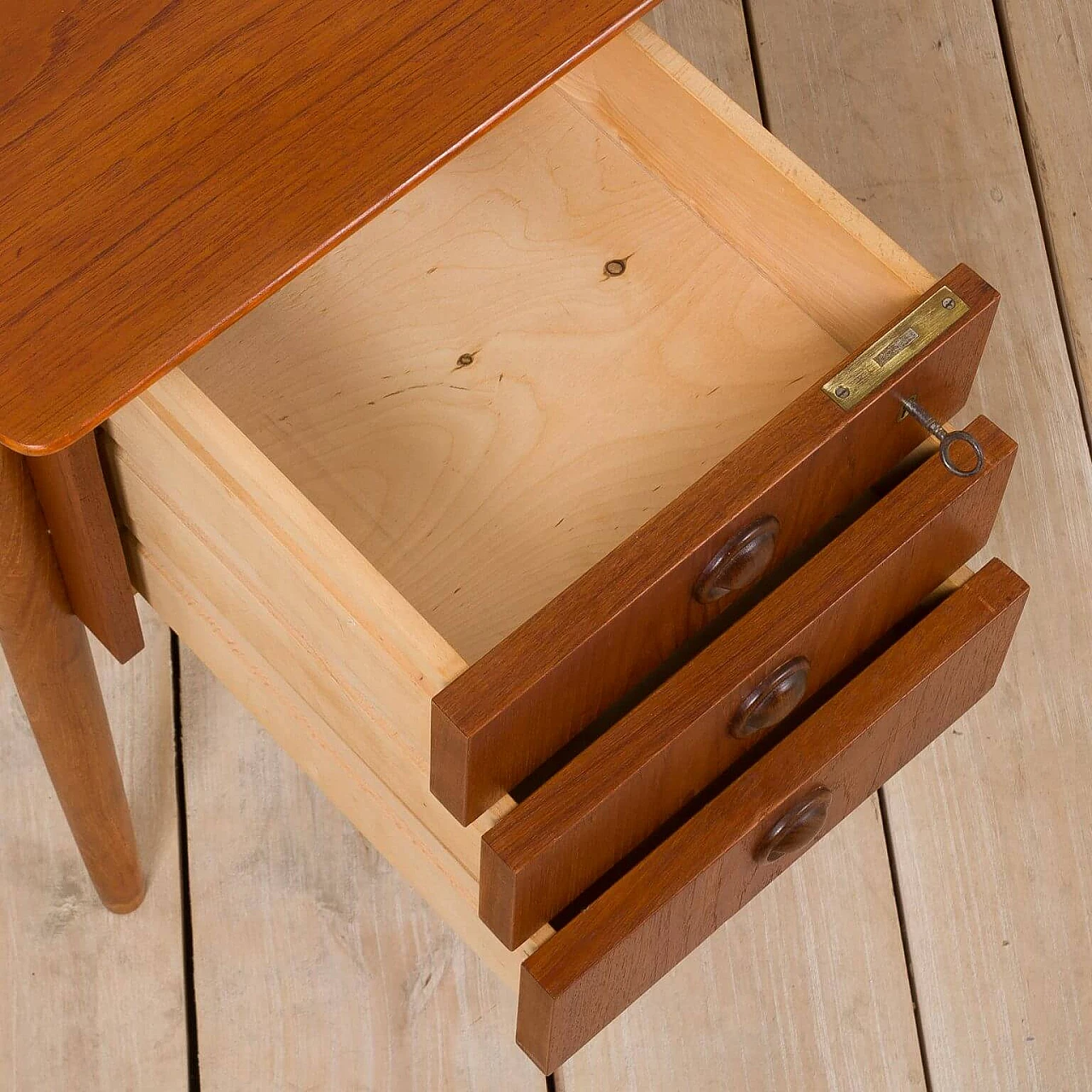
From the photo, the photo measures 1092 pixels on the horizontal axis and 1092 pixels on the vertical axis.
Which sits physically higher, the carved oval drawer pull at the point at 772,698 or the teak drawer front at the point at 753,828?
the carved oval drawer pull at the point at 772,698

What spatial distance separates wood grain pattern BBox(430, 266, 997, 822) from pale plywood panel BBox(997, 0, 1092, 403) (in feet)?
2.01

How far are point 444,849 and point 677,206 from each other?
379 mm

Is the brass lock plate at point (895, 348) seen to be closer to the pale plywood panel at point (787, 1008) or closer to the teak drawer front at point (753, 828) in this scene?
the teak drawer front at point (753, 828)

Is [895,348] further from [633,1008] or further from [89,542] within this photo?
[633,1008]

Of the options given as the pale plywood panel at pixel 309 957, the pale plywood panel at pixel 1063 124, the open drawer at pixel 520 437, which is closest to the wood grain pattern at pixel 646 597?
the open drawer at pixel 520 437

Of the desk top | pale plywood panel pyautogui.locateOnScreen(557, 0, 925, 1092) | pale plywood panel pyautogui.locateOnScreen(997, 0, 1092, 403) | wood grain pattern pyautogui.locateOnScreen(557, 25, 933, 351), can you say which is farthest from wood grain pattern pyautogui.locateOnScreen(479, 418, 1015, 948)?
pale plywood panel pyautogui.locateOnScreen(997, 0, 1092, 403)

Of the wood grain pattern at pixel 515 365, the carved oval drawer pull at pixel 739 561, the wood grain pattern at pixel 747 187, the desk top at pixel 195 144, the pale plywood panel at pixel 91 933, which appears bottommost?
the pale plywood panel at pixel 91 933

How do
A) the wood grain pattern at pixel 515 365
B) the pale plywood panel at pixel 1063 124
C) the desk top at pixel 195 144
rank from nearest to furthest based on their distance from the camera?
the desk top at pixel 195 144 < the wood grain pattern at pixel 515 365 < the pale plywood panel at pixel 1063 124

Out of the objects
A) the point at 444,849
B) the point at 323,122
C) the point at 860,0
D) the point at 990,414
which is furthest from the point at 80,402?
the point at 860,0

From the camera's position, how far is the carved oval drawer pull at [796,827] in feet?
2.38

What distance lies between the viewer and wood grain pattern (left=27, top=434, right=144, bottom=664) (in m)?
0.71

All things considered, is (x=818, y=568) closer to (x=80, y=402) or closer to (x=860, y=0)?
(x=80, y=402)

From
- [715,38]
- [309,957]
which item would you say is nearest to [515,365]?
[309,957]

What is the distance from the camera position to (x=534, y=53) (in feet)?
2.25
